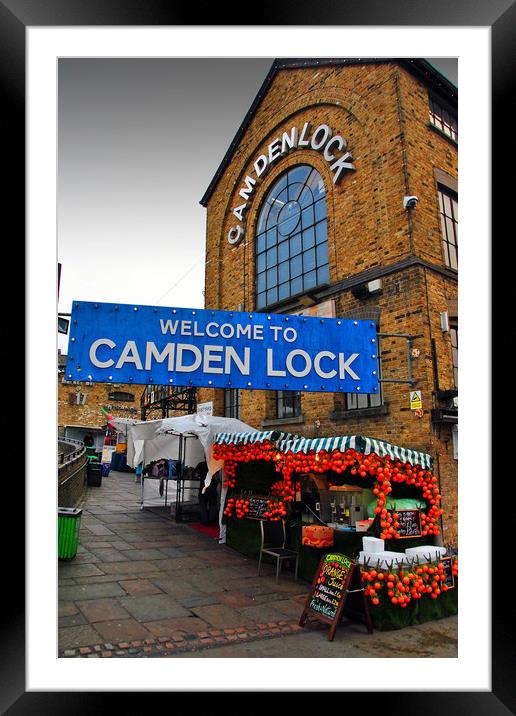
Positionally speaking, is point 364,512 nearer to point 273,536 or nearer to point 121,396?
point 273,536

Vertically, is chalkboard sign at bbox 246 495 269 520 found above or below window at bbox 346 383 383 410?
below

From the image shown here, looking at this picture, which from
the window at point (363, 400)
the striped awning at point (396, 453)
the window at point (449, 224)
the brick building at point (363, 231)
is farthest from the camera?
the window at point (449, 224)

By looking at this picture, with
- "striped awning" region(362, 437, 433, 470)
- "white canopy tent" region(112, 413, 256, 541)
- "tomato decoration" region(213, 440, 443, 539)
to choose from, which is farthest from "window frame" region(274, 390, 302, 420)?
"striped awning" region(362, 437, 433, 470)

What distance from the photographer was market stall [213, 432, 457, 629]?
6.46 metres

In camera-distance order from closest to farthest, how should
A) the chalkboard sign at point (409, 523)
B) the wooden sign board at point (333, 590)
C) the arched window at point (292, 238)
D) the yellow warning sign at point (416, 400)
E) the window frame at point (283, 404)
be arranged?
the wooden sign board at point (333, 590) → the chalkboard sign at point (409, 523) → the yellow warning sign at point (416, 400) → the window frame at point (283, 404) → the arched window at point (292, 238)

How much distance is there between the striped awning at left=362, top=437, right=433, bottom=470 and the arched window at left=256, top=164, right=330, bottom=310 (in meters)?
5.11

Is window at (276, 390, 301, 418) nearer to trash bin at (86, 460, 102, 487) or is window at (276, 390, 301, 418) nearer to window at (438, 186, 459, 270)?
window at (438, 186, 459, 270)

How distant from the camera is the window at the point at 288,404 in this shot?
38.5ft

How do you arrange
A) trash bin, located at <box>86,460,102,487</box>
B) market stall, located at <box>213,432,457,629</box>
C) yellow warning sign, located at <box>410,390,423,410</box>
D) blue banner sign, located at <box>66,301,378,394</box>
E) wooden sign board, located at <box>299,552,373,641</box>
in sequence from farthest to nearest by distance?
trash bin, located at <box>86,460,102,487</box> → yellow warning sign, located at <box>410,390,423,410</box> → market stall, located at <box>213,432,457,629</box> → blue banner sign, located at <box>66,301,378,394</box> → wooden sign board, located at <box>299,552,373,641</box>

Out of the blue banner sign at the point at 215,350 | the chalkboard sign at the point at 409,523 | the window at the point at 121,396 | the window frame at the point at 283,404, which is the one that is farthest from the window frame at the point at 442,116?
the window at the point at 121,396

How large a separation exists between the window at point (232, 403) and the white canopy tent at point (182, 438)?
1.32 m

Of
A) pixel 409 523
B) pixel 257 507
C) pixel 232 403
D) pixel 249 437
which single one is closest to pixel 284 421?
pixel 249 437
